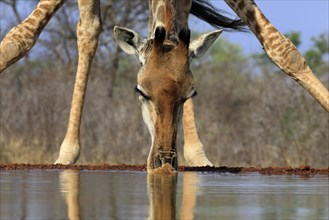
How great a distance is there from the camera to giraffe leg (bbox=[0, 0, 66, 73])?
9906 millimetres

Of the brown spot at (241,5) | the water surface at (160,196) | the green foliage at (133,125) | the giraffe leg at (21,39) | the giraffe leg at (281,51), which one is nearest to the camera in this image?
the water surface at (160,196)

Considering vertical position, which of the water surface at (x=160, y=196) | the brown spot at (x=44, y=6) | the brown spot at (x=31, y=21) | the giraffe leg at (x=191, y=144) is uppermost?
the brown spot at (x=44, y=6)

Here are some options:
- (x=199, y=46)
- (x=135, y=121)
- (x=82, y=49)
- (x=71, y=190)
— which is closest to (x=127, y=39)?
(x=199, y=46)

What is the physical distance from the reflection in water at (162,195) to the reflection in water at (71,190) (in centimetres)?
38

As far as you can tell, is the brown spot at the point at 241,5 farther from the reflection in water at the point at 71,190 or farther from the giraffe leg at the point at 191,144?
the reflection in water at the point at 71,190

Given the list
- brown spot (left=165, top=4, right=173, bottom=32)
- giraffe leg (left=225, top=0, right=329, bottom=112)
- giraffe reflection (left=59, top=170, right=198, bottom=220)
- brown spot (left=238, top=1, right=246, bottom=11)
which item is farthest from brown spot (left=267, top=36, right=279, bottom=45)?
giraffe reflection (left=59, top=170, right=198, bottom=220)

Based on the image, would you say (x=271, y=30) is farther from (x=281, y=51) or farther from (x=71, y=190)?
(x=71, y=190)

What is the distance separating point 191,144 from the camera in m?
11.9

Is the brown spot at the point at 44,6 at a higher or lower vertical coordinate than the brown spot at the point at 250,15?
higher

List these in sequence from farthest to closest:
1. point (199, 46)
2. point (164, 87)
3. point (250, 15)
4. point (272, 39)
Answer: point (250, 15)
point (272, 39)
point (199, 46)
point (164, 87)

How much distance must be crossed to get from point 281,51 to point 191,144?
2569 mm

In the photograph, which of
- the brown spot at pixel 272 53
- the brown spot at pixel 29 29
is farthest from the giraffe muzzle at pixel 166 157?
the brown spot at pixel 29 29

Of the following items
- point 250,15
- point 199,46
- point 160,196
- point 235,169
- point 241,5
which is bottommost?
point 160,196

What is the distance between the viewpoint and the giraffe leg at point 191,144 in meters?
11.8
